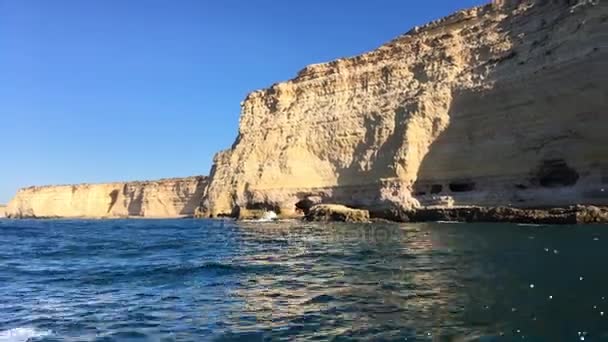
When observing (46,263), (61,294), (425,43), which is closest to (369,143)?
(425,43)

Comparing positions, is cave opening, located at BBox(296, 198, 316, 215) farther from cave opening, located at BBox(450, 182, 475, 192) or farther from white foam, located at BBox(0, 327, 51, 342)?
white foam, located at BBox(0, 327, 51, 342)

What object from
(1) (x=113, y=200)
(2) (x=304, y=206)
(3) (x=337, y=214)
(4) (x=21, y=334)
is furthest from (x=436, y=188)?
(1) (x=113, y=200)

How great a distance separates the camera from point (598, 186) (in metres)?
29.4

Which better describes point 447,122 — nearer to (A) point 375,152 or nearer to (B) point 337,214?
(A) point 375,152

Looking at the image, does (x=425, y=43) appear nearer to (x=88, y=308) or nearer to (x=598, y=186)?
(x=598, y=186)

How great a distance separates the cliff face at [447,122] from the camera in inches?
1277

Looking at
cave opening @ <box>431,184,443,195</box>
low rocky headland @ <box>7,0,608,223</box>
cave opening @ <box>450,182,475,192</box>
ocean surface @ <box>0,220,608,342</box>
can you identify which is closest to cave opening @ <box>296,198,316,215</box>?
low rocky headland @ <box>7,0,608,223</box>

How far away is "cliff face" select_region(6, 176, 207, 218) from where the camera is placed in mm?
95375

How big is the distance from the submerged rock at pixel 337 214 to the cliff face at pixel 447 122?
8.96 ft

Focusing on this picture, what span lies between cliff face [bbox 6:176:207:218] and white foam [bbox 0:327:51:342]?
84544mm

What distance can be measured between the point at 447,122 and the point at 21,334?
38.8 m

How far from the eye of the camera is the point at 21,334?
751cm

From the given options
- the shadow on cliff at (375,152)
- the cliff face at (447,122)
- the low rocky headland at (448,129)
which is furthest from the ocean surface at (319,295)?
the shadow on cliff at (375,152)

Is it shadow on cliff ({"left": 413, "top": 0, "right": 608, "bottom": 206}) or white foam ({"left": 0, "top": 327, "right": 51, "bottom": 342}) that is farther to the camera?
shadow on cliff ({"left": 413, "top": 0, "right": 608, "bottom": 206})
